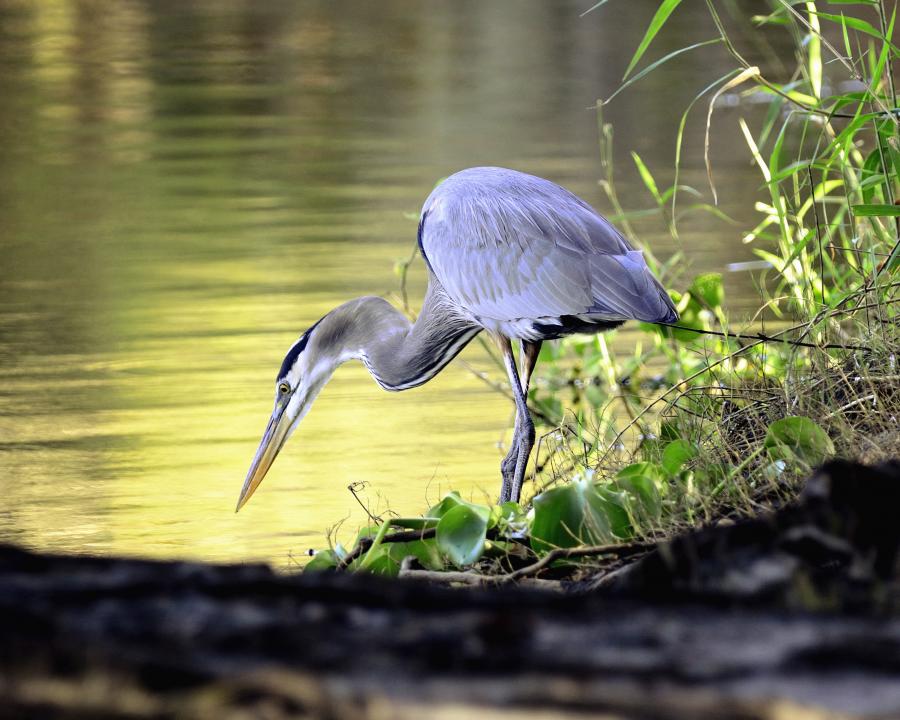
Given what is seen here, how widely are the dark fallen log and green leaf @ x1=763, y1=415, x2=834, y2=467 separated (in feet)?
4.88

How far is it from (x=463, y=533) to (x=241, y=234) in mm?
5143

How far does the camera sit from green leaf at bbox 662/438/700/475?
139 inches

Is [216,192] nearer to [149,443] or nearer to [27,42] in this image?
[149,443]

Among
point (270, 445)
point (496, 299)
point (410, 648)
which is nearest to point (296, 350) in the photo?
point (270, 445)

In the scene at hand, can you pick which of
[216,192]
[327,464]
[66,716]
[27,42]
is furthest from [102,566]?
[27,42]

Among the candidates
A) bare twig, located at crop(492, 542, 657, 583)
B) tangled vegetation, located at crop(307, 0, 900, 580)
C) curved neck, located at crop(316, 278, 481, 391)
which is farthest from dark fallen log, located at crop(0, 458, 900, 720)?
curved neck, located at crop(316, 278, 481, 391)

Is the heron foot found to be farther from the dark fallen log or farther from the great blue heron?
the dark fallen log

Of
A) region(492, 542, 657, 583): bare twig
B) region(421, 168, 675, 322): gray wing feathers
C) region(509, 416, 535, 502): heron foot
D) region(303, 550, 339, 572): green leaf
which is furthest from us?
region(509, 416, 535, 502): heron foot

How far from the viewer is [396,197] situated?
28.9ft

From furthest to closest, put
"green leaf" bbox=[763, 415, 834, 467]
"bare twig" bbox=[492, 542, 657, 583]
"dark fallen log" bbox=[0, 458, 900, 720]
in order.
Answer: "green leaf" bbox=[763, 415, 834, 467]
"bare twig" bbox=[492, 542, 657, 583]
"dark fallen log" bbox=[0, 458, 900, 720]

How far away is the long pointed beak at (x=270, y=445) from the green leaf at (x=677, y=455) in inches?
63.7

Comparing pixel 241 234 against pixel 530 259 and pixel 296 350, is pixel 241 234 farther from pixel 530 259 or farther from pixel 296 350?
pixel 530 259

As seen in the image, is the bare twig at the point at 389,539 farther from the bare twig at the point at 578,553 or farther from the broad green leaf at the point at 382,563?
the bare twig at the point at 578,553

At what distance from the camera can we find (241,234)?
27.0 feet
